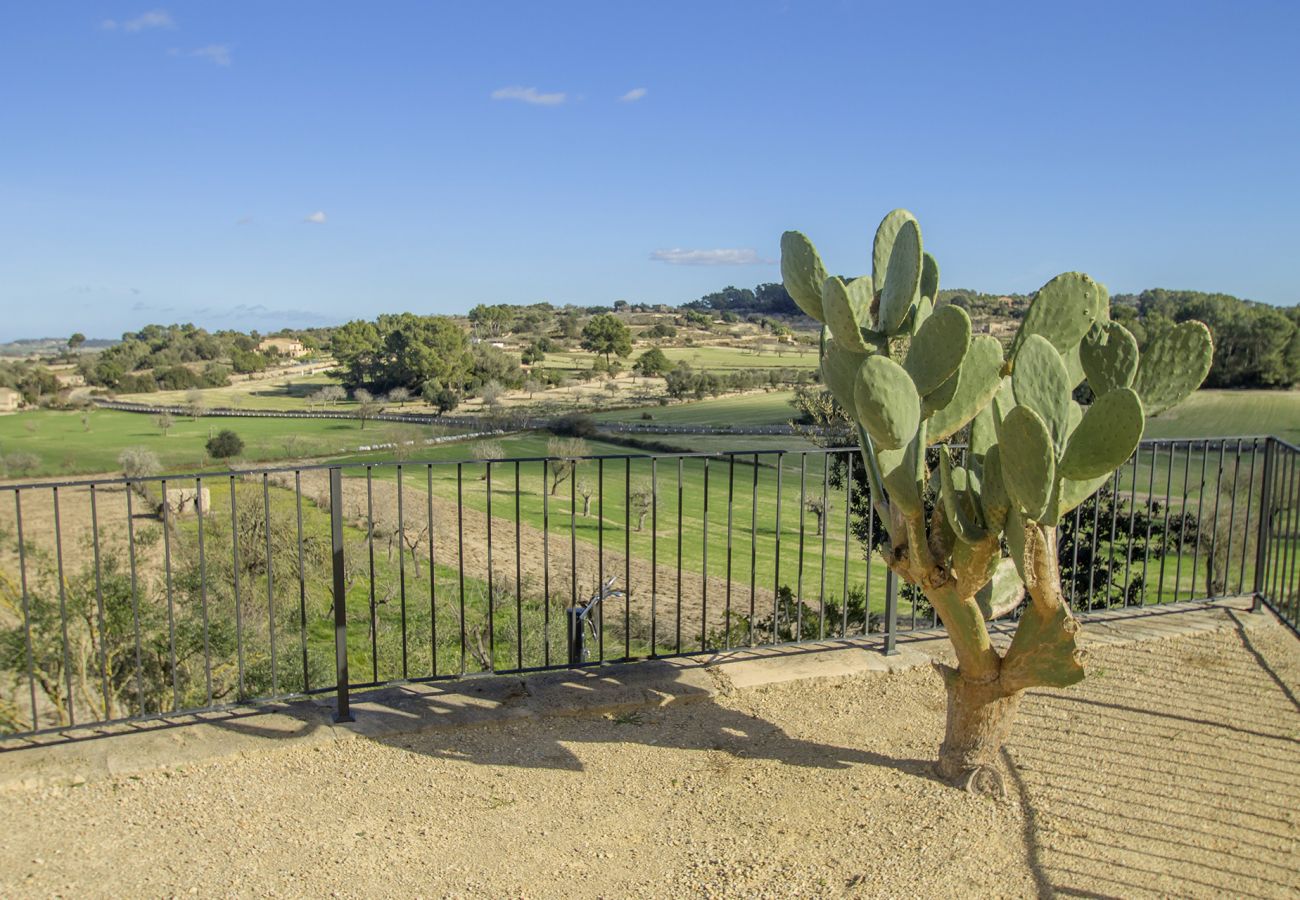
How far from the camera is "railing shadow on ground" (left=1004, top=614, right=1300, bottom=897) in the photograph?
297 centimetres

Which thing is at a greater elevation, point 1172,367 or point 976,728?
point 1172,367

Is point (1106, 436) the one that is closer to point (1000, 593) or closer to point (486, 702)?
point (1000, 593)

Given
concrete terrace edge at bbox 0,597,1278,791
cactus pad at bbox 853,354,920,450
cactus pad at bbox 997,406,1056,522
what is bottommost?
concrete terrace edge at bbox 0,597,1278,791

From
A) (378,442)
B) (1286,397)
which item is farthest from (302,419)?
(1286,397)

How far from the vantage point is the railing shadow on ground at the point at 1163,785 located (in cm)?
297

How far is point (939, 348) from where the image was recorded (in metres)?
3.03

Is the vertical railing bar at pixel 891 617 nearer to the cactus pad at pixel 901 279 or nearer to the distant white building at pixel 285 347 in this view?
the cactus pad at pixel 901 279

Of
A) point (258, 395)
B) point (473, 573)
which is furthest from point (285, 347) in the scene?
point (473, 573)

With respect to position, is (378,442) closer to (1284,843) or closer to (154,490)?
(154,490)

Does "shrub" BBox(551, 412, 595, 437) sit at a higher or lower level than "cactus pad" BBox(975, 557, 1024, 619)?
lower

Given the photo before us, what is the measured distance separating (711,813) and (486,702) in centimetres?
129

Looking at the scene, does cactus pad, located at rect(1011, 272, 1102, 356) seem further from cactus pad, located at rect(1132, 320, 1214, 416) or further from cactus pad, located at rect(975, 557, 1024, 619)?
cactus pad, located at rect(975, 557, 1024, 619)

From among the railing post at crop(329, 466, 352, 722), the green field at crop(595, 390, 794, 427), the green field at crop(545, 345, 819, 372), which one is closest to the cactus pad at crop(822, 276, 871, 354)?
the railing post at crop(329, 466, 352, 722)

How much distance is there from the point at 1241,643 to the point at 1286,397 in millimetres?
34910
